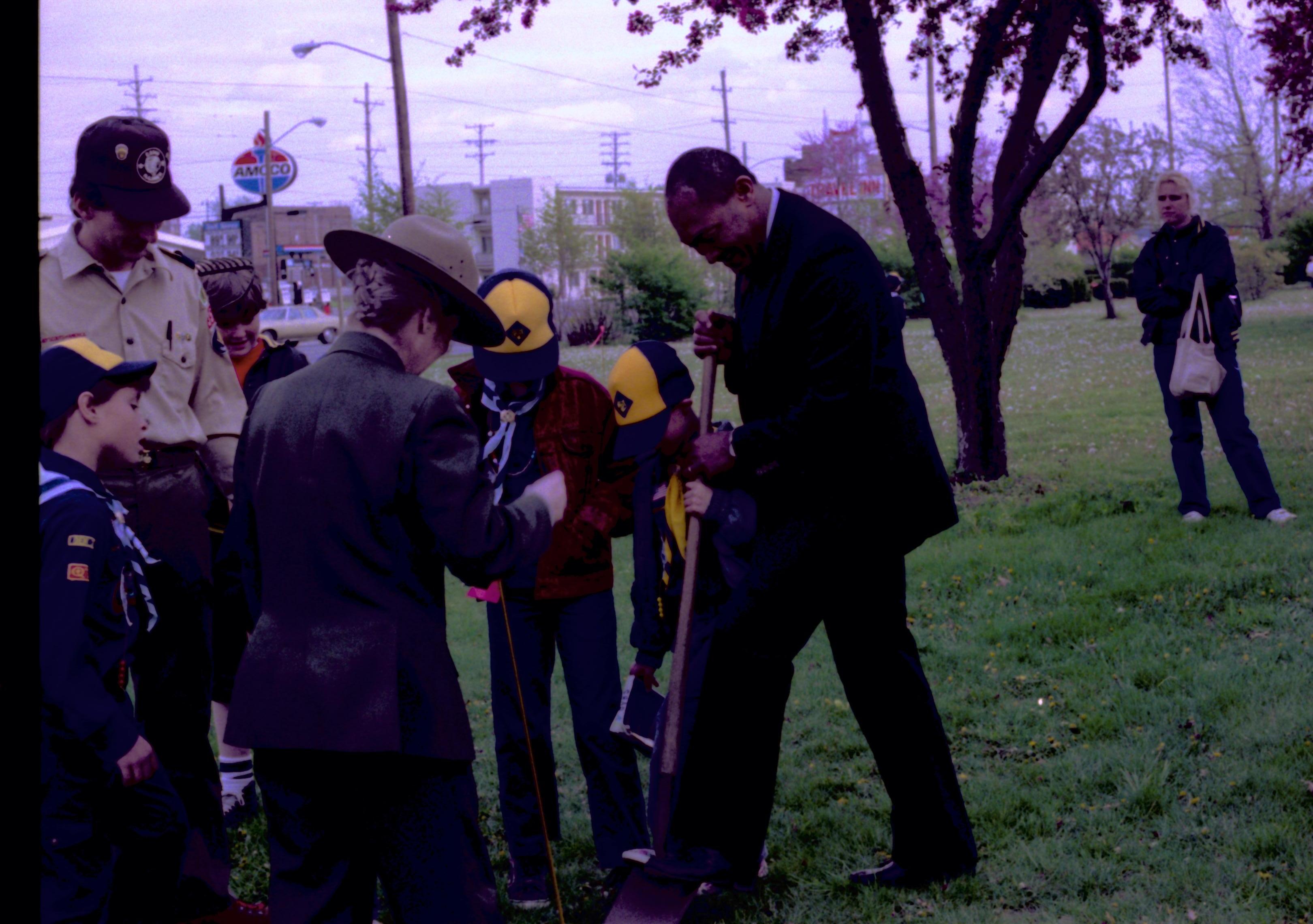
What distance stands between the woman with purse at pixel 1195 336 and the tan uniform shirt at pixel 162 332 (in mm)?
5747

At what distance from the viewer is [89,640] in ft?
9.77

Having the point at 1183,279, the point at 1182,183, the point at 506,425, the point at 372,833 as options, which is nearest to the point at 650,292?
the point at 1182,183

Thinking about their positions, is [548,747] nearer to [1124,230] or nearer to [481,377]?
[481,377]

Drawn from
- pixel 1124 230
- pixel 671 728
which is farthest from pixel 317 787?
pixel 1124 230

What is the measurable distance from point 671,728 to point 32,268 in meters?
2.79

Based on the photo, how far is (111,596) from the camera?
3062 mm

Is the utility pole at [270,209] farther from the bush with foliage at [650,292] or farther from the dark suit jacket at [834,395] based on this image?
the dark suit jacket at [834,395]

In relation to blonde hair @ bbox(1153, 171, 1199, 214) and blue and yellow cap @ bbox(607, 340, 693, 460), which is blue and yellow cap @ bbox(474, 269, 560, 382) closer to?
blue and yellow cap @ bbox(607, 340, 693, 460)

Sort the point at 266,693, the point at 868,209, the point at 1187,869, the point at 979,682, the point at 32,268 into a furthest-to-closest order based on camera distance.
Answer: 1. the point at 868,209
2. the point at 979,682
3. the point at 1187,869
4. the point at 266,693
5. the point at 32,268

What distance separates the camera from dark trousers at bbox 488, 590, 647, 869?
4047 mm

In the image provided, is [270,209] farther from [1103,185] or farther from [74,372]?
[74,372]

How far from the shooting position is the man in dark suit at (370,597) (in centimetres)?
248

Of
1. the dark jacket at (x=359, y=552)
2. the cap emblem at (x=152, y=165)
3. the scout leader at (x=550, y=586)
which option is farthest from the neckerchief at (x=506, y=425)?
the dark jacket at (x=359, y=552)

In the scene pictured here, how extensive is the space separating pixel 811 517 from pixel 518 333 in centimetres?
117
